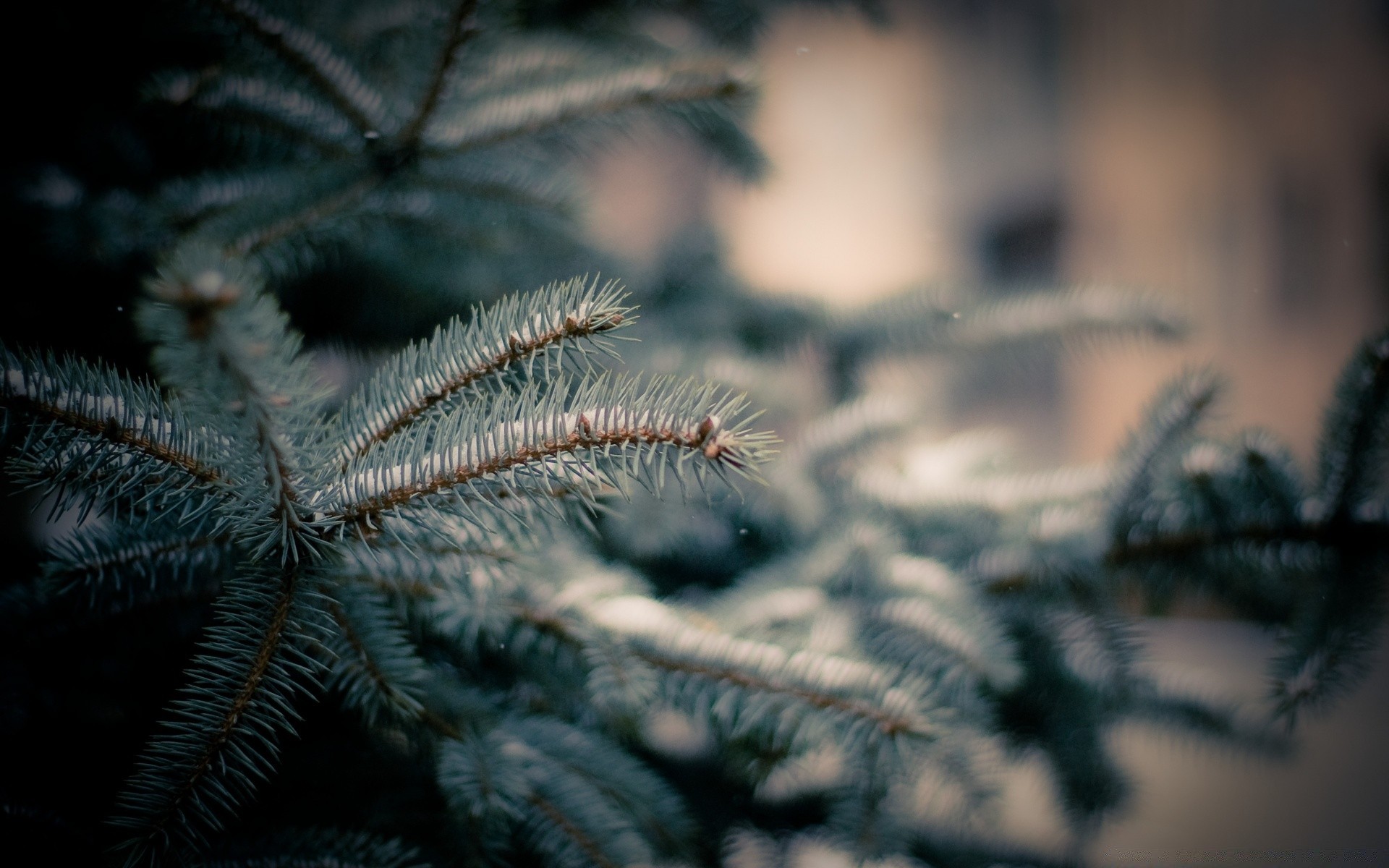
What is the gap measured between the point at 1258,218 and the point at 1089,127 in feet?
0.84

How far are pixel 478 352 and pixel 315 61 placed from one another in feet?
0.79

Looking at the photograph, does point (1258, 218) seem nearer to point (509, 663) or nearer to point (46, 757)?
point (509, 663)

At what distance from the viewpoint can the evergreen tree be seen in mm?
203

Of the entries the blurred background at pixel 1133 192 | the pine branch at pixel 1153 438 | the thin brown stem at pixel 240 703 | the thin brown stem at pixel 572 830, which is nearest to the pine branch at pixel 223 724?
the thin brown stem at pixel 240 703

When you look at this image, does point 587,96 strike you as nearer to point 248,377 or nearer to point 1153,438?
point 248,377

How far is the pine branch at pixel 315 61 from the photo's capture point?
12.6 inches

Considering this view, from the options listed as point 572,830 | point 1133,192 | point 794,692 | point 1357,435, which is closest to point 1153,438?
point 1357,435

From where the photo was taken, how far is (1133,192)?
0.97 metres

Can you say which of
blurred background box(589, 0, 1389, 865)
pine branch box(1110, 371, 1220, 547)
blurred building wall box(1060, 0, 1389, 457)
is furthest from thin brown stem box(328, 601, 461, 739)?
blurred building wall box(1060, 0, 1389, 457)

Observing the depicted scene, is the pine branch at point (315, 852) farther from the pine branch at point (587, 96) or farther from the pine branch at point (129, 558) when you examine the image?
the pine branch at point (587, 96)

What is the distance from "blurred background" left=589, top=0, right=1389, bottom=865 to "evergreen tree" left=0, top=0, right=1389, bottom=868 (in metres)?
0.27

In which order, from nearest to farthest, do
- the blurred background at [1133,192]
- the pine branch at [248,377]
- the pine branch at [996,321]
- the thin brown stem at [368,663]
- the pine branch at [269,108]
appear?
the pine branch at [248,377] → the thin brown stem at [368,663] → the pine branch at [269,108] → the pine branch at [996,321] → the blurred background at [1133,192]

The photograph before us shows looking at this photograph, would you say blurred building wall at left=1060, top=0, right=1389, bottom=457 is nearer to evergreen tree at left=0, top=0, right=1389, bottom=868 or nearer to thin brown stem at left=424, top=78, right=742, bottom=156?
evergreen tree at left=0, top=0, right=1389, bottom=868

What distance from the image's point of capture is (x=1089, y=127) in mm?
985
